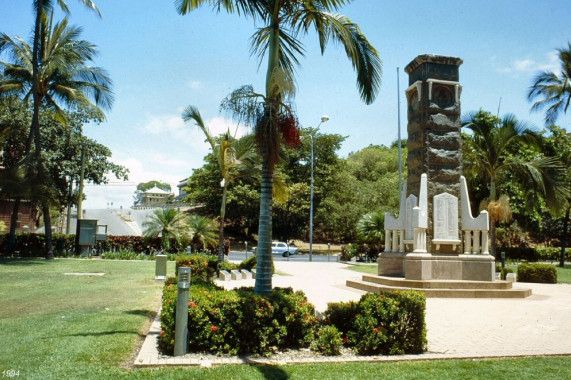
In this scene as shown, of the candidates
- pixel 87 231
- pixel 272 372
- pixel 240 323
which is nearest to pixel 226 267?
pixel 87 231

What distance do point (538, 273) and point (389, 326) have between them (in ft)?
48.5

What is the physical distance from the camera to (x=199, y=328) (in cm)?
555

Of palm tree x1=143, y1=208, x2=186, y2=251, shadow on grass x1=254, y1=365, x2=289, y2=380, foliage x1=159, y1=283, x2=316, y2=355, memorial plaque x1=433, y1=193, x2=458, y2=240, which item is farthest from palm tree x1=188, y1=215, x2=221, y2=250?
shadow on grass x1=254, y1=365, x2=289, y2=380

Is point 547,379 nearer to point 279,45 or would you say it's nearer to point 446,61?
point 279,45

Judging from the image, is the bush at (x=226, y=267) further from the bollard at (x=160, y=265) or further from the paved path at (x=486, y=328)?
the paved path at (x=486, y=328)

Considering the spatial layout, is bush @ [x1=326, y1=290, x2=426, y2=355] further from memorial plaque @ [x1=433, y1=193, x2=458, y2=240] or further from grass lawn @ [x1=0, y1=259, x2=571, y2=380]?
memorial plaque @ [x1=433, y1=193, x2=458, y2=240]

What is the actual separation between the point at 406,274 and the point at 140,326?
8.14 meters

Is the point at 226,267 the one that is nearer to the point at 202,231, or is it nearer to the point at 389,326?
the point at 202,231

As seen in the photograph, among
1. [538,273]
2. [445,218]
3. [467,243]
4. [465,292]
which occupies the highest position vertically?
[445,218]

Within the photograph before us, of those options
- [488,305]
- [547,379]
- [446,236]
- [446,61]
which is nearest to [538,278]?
[446,236]

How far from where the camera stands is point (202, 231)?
27578mm

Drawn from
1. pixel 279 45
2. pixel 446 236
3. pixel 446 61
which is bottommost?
pixel 446 236

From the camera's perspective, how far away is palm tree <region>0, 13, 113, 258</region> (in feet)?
72.8

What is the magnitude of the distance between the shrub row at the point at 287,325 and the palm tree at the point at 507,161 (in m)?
14.2
